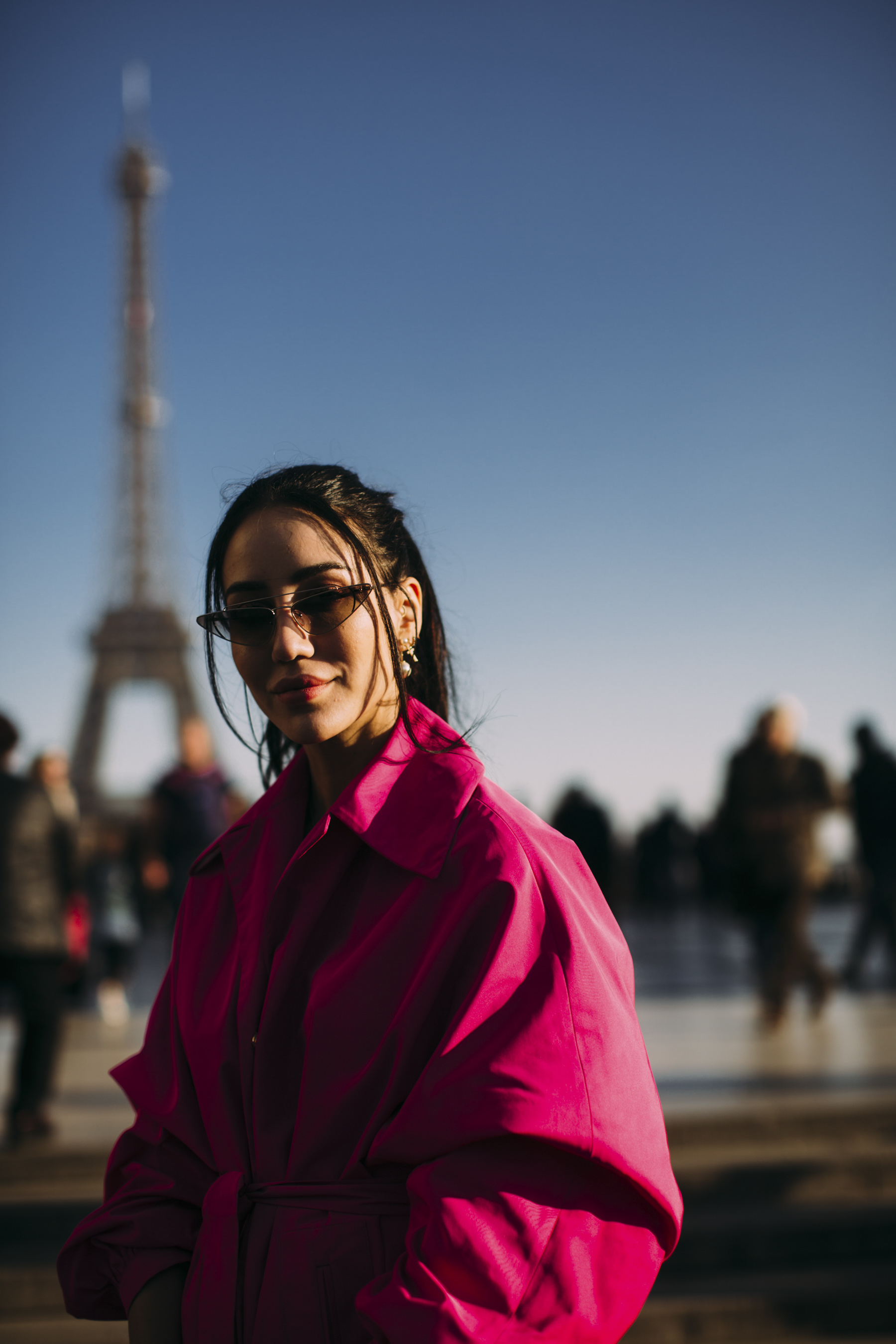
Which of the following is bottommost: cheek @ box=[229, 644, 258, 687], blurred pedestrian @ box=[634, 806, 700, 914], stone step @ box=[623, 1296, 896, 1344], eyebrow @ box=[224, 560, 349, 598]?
blurred pedestrian @ box=[634, 806, 700, 914]

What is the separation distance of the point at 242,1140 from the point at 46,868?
3.64m

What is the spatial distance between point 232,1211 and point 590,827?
8.75 meters

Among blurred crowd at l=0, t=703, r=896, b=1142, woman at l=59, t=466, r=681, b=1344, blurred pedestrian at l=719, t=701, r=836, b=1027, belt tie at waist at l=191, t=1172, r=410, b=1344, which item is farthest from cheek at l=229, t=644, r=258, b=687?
blurred pedestrian at l=719, t=701, r=836, b=1027

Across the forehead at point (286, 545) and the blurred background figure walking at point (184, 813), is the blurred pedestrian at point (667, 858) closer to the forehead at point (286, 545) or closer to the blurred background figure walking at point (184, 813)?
the blurred background figure walking at point (184, 813)

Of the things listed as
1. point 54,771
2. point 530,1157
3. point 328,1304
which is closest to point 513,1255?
point 530,1157

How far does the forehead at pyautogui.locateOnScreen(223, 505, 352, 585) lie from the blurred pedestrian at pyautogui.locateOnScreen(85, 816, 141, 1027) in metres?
6.97

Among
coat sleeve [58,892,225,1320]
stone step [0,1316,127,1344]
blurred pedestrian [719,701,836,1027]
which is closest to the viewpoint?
coat sleeve [58,892,225,1320]

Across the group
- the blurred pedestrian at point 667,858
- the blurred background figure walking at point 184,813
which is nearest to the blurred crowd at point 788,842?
the blurred background figure walking at point 184,813

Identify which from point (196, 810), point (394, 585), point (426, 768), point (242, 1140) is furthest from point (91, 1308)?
point (196, 810)

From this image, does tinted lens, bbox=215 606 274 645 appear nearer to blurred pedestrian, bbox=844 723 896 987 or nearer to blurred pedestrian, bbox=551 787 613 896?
blurred pedestrian, bbox=844 723 896 987

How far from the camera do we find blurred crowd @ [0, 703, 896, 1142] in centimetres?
446

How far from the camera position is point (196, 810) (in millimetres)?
6348

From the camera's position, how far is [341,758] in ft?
4.60

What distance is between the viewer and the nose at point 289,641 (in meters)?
1.30
